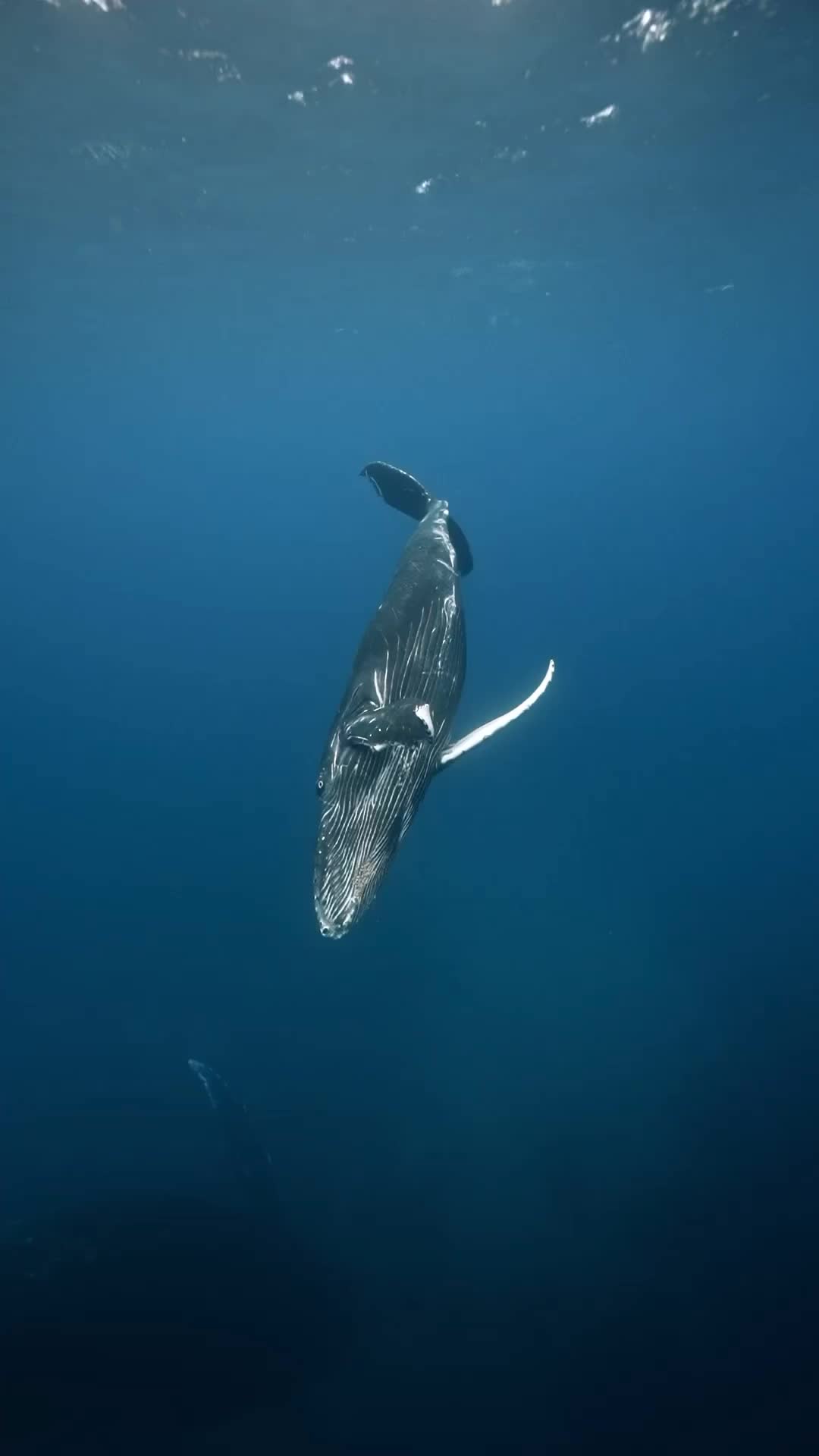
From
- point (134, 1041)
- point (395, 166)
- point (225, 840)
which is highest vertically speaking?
point (395, 166)

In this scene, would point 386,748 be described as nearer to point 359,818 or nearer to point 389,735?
point 389,735

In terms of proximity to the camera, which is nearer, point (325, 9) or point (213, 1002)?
point (325, 9)

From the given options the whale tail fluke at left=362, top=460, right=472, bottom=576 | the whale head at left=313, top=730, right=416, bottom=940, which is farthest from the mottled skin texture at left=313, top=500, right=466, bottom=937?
the whale tail fluke at left=362, top=460, right=472, bottom=576

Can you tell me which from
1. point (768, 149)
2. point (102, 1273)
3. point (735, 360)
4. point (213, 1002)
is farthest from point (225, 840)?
point (735, 360)

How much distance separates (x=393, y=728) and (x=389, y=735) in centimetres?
6

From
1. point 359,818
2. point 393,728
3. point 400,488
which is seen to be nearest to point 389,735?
point 393,728

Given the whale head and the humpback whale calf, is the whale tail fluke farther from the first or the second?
the whale head

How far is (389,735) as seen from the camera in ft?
17.0

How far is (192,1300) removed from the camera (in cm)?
1090

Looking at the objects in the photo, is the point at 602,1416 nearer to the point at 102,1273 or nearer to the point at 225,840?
the point at 102,1273

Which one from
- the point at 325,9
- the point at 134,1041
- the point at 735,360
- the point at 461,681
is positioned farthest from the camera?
the point at 735,360

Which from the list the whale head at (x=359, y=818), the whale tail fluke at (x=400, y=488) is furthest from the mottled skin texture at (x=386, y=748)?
the whale tail fluke at (x=400, y=488)

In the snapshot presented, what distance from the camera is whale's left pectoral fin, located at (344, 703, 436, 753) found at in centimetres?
515

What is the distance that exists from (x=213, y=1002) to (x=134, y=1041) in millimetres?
1781
